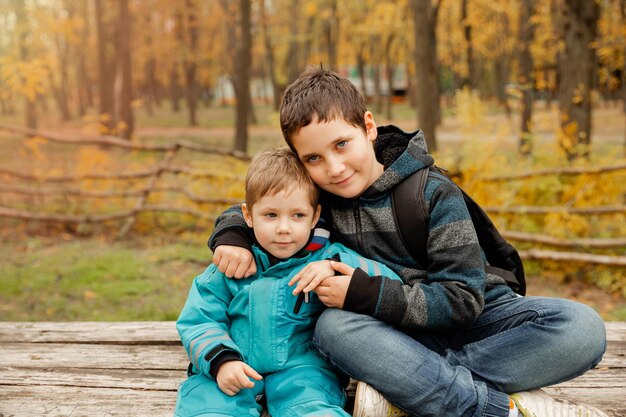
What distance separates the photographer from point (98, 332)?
2834 millimetres

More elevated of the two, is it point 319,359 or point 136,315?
point 319,359

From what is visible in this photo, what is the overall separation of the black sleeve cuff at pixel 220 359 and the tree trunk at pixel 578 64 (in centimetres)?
579

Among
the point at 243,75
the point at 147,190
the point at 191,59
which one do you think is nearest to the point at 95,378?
the point at 147,190

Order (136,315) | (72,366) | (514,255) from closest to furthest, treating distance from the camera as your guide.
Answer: (514,255)
(72,366)
(136,315)

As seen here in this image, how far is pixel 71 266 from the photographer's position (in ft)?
18.5

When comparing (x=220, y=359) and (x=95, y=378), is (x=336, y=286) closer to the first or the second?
(x=220, y=359)

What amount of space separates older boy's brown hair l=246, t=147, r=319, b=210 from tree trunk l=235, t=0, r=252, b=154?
891cm

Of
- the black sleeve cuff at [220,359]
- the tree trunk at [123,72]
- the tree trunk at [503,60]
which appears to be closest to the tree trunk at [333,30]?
the tree trunk at [503,60]

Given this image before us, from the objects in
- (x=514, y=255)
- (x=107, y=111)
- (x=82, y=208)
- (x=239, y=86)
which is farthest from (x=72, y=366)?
(x=107, y=111)

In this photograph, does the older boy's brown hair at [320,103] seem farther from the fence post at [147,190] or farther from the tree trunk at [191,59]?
the tree trunk at [191,59]

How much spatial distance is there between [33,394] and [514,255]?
6.34ft

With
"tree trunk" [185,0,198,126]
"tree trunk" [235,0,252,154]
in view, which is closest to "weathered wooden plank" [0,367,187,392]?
"tree trunk" [235,0,252,154]

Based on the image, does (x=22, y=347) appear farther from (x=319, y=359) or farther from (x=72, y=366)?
(x=319, y=359)

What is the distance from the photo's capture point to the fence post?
6.87 metres
